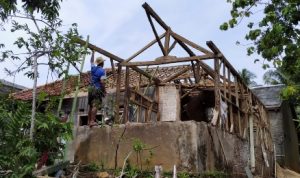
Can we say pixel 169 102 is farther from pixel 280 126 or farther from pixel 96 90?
pixel 280 126

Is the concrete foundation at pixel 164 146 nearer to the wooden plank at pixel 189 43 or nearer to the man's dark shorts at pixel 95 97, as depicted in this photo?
the man's dark shorts at pixel 95 97

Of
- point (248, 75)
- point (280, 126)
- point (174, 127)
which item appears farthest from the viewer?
point (248, 75)

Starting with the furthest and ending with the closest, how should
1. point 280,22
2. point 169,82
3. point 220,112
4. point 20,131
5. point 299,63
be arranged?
point 169,82 → point 280,22 → point 299,63 → point 220,112 → point 20,131

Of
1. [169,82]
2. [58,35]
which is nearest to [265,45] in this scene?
[169,82]

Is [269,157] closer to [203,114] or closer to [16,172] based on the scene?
[203,114]

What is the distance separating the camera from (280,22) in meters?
11.1

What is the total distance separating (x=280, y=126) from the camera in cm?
2058

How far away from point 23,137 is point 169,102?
7152 mm

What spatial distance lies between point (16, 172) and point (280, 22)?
855 cm

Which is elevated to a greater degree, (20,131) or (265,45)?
(265,45)

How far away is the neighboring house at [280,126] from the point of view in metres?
20.3

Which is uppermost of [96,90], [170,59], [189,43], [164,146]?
[189,43]

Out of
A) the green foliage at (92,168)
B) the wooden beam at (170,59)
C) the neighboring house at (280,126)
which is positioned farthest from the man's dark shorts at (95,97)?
the neighboring house at (280,126)

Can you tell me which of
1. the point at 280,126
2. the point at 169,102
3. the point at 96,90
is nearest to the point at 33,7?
the point at 96,90
